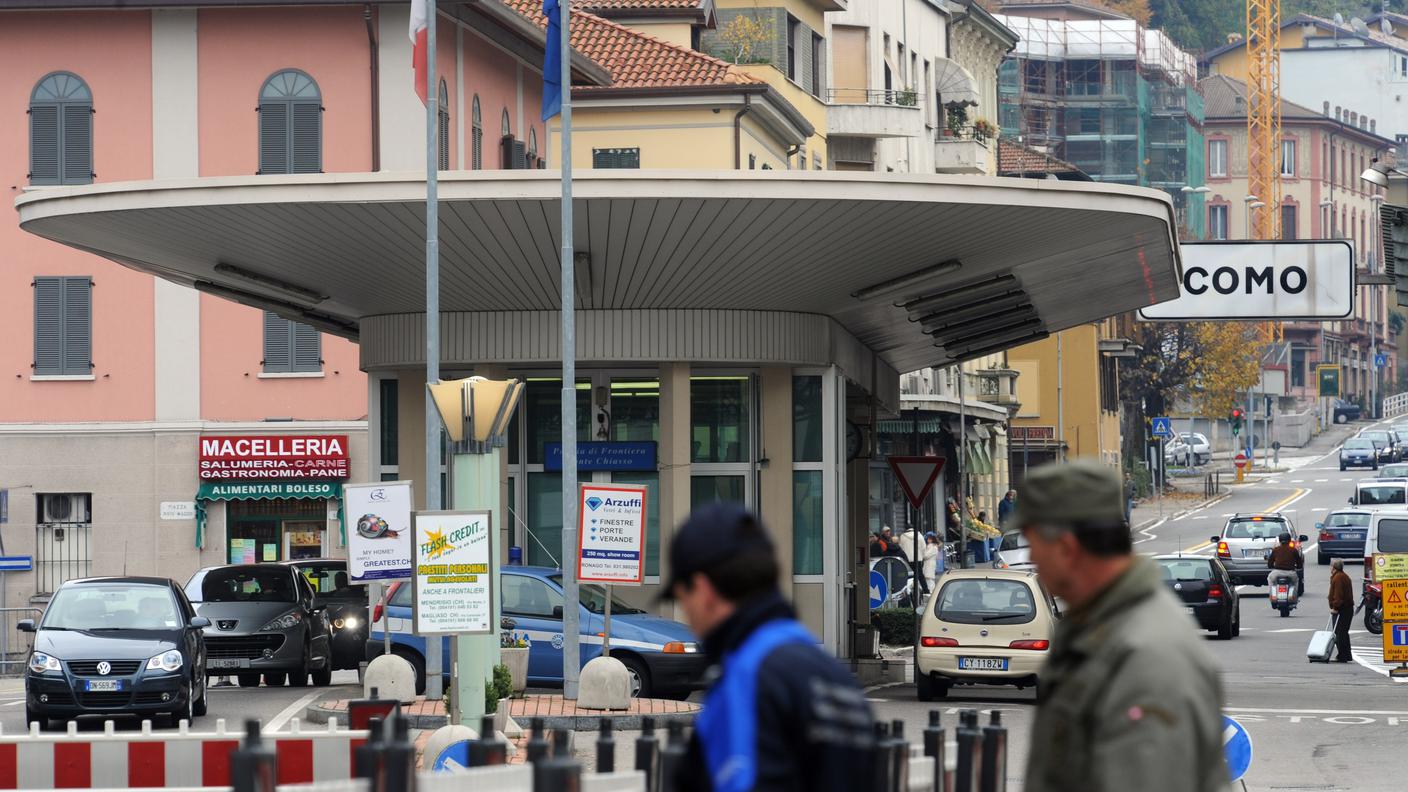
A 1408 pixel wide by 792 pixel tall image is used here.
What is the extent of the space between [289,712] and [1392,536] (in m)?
28.5

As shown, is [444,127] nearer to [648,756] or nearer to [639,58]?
[639,58]

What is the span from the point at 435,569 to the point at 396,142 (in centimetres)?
2322

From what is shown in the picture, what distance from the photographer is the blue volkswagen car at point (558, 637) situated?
2322 centimetres

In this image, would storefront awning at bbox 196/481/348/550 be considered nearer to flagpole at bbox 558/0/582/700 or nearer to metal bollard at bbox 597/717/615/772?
flagpole at bbox 558/0/582/700

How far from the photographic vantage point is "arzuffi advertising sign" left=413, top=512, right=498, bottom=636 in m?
17.4

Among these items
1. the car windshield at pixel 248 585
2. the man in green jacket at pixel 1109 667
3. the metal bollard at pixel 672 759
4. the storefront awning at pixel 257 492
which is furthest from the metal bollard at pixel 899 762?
the storefront awning at pixel 257 492

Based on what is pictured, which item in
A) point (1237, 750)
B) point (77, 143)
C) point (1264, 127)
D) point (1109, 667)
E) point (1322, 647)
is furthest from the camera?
point (1264, 127)

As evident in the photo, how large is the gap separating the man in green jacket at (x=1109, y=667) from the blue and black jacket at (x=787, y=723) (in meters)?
0.44

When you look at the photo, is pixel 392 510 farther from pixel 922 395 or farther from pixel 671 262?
pixel 922 395

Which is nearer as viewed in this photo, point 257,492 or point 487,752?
point 487,752

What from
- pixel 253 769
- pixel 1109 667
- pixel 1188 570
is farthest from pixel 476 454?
pixel 1188 570

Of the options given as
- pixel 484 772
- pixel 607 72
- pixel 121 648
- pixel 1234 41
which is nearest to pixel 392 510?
pixel 121 648

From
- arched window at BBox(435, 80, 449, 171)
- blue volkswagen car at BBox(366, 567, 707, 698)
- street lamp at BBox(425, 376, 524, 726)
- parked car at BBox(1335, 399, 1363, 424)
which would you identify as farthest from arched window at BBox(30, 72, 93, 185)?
parked car at BBox(1335, 399, 1363, 424)

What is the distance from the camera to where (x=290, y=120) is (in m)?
40.3
